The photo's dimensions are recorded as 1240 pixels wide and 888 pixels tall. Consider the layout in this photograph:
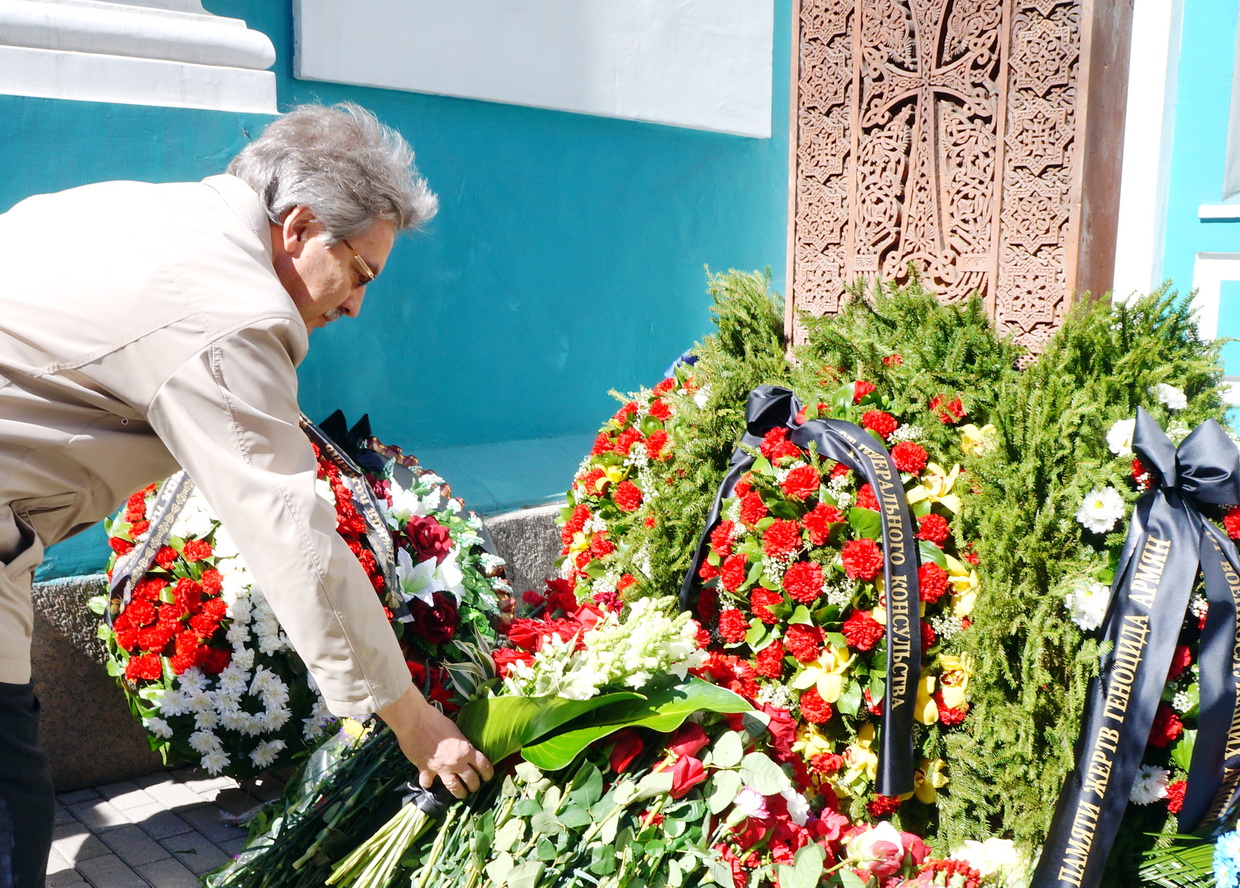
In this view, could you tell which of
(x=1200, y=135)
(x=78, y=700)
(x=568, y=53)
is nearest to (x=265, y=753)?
(x=78, y=700)

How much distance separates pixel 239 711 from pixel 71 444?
1.49 meters

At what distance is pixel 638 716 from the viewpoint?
6.08 feet

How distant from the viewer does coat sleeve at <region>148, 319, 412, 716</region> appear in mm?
1498

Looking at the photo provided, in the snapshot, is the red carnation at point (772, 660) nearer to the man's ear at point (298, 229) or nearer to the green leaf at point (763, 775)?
the green leaf at point (763, 775)

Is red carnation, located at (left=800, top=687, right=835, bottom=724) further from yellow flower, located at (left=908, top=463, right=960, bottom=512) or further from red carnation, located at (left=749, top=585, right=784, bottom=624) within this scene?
yellow flower, located at (left=908, top=463, right=960, bottom=512)

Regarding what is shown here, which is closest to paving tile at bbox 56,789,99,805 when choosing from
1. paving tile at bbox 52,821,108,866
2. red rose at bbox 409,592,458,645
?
paving tile at bbox 52,821,108,866

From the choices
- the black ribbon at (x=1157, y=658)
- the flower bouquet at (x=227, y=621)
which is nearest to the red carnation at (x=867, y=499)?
the black ribbon at (x=1157, y=658)

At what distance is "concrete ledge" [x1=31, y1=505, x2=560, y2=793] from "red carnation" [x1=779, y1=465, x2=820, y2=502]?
7.33 feet

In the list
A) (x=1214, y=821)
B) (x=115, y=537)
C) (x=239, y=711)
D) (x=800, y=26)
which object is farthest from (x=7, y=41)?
(x=1214, y=821)

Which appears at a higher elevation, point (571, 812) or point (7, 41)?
point (7, 41)

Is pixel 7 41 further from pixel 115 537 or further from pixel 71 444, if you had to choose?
pixel 71 444

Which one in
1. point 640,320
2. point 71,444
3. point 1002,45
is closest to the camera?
point 71,444

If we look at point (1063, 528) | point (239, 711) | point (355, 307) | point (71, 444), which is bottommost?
point (239, 711)

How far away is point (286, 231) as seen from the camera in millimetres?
1809
